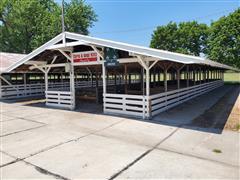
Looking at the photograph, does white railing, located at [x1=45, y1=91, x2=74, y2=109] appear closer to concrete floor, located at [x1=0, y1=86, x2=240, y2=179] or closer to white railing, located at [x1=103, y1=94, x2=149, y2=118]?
white railing, located at [x1=103, y1=94, x2=149, y2=118]

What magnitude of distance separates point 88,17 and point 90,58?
107 ft

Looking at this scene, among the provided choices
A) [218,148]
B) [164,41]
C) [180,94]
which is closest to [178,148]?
[218,148]

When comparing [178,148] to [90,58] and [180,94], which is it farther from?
[180,94]

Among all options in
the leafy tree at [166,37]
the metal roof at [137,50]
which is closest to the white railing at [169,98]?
the metal roof at [137,50]

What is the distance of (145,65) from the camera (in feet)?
24.8

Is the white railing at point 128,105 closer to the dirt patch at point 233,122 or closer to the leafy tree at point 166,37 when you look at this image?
the dirt patch at point 233,122

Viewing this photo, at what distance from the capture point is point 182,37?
32.3 meters

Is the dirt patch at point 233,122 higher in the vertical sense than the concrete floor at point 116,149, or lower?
higher

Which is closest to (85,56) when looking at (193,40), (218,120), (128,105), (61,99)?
(61,99)

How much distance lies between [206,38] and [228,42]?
8333 millimetres

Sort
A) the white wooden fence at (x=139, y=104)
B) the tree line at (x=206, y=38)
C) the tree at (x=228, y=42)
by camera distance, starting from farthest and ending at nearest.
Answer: the tree line at (x=206, y=38)
the tree at (x=228, y=42)
the white wooden fence at (x=139, y=104)

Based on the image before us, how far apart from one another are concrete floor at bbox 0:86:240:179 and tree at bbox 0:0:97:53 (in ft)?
92.1

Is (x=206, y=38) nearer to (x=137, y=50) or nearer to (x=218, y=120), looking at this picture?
(x=218, y=120)

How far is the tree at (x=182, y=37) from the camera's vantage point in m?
31.5
